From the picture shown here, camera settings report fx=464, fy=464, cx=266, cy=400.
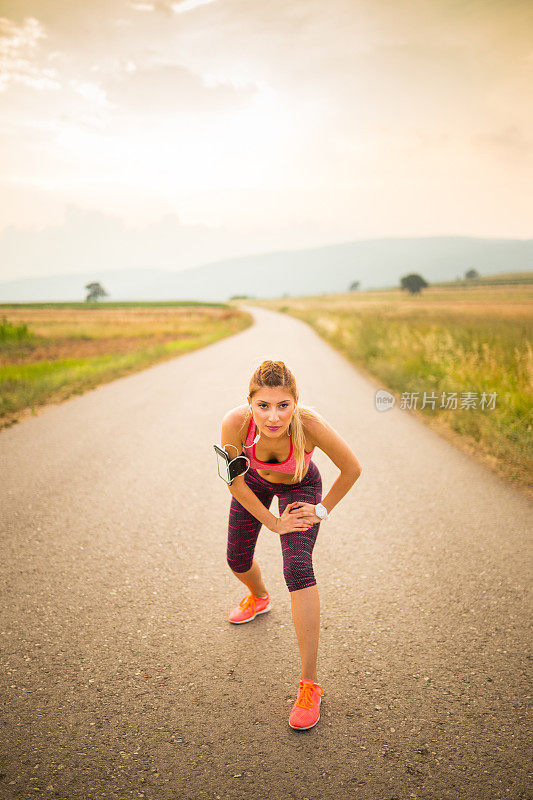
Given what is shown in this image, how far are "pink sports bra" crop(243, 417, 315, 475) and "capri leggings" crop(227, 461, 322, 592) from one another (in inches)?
6.3

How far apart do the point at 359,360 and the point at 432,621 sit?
Answer: 12702mm

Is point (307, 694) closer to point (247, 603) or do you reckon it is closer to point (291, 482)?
point (247, 603)

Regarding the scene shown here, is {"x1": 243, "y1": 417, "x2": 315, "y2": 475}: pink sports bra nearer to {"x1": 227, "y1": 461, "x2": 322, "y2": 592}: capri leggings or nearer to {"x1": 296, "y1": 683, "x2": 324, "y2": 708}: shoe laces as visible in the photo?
{"x1": 227, "y1": 461, "x2": 322, "y2": 592}: capri leggings

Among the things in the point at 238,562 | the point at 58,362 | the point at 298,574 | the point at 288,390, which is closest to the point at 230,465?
the point at 288,390

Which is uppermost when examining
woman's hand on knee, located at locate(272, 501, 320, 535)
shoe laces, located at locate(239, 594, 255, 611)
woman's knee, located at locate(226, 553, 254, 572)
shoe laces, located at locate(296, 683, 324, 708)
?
woman's hand on knee, located at locate(272, 501, 320, 535)

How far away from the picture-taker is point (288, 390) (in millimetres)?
2072

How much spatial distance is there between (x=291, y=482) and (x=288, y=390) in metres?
0.57

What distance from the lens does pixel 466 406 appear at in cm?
740

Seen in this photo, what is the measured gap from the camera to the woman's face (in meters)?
2.05

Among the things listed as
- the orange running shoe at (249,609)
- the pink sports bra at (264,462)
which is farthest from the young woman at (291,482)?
the orange running shoe at (249,609)

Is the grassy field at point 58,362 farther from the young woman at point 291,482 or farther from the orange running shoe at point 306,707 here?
the orange running shoe at point 306,707

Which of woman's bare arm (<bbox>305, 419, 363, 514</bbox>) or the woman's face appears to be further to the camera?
woman's bare arm (<bbox>305, 419, 363, 514</bbox>)

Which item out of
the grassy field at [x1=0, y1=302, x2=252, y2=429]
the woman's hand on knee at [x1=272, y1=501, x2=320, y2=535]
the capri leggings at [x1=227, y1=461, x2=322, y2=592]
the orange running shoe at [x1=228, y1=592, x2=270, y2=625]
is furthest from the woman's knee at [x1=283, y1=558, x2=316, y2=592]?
the grassy field at [x1=0, y1=302, x2=252, y2=429]

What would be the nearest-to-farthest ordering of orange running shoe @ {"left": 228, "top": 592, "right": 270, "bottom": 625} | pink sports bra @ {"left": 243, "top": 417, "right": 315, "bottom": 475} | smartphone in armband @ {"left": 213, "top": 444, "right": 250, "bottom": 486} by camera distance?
1. smartphone in armband @ {"left": 213, "top": 444, "right": 250, "bottom": 486}
2. pink sports bra @ {"left": 243, "top": 417, "right": 315, "bottom": 475}
3. orange running shoe @ {"left": 228, "top": 592, "right": 270, "bottom": 625}
